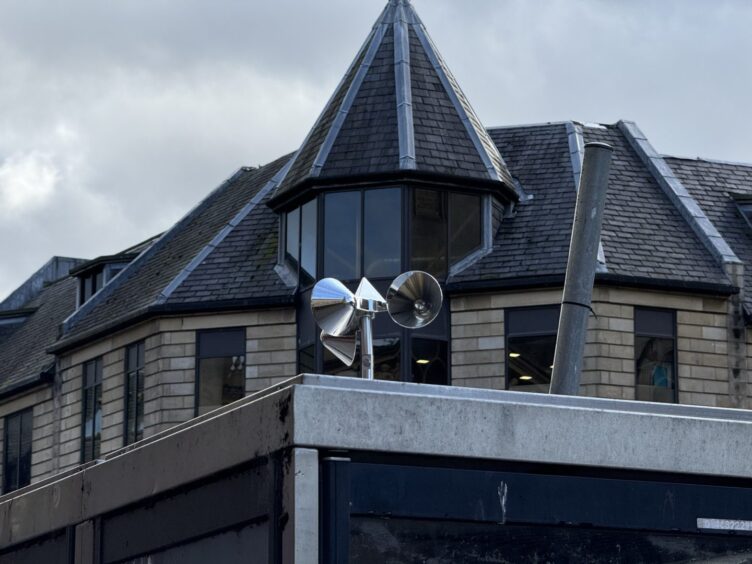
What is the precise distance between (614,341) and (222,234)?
1045cm

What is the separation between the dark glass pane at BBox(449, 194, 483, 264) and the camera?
37625 millimetres

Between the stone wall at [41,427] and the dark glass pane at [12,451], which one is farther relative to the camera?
the dark glass pane at [12,451]

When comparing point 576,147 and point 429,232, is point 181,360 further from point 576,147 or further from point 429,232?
point 576,147

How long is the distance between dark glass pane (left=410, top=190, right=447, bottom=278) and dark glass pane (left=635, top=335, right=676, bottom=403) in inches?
182

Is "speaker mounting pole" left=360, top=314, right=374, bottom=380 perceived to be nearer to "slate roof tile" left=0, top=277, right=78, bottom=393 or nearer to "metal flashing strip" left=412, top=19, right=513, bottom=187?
"metal flashing strip" left=412, top=19, right=513, bottom=187

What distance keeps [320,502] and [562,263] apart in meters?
23.8

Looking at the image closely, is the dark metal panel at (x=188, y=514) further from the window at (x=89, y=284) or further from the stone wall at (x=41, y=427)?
the window at (x=89, y=284)

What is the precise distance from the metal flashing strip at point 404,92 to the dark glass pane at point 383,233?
0.82 metres

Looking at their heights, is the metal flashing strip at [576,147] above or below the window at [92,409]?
above

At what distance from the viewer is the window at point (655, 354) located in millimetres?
36938

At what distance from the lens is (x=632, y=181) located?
40.9m

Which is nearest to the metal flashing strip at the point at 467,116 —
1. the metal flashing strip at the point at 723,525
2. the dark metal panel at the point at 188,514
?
the dark metal panel at the point at 188,514

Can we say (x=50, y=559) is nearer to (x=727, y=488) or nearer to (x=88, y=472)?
(x=88, y=472)

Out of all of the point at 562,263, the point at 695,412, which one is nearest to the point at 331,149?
the point at 562,263
